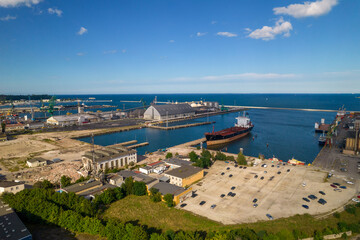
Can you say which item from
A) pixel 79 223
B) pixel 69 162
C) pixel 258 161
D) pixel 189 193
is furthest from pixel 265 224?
pixel 69 162

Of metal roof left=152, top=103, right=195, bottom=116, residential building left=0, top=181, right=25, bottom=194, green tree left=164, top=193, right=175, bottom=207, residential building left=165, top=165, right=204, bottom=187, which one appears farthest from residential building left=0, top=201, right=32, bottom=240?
metal roof left=152, top=103, right=195, bottom=116

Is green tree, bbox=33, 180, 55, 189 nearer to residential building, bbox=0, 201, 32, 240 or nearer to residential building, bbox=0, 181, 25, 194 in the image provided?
residential building, bbox=0, 181, 25, 194

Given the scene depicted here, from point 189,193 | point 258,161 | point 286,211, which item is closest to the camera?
point 286,211

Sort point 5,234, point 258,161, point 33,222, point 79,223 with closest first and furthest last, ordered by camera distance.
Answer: point 5,234
point 79,223
point 33,222
point 258,161

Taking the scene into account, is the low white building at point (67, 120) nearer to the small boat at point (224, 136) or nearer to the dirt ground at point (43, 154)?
the dirt ground at point (43, 154)

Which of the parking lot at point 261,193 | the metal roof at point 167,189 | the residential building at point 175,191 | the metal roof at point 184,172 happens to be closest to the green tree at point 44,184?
the residential building at point 175,191

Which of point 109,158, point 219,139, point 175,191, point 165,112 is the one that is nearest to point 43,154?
point 109,158

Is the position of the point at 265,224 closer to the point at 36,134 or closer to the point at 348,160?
the point at 348,160
